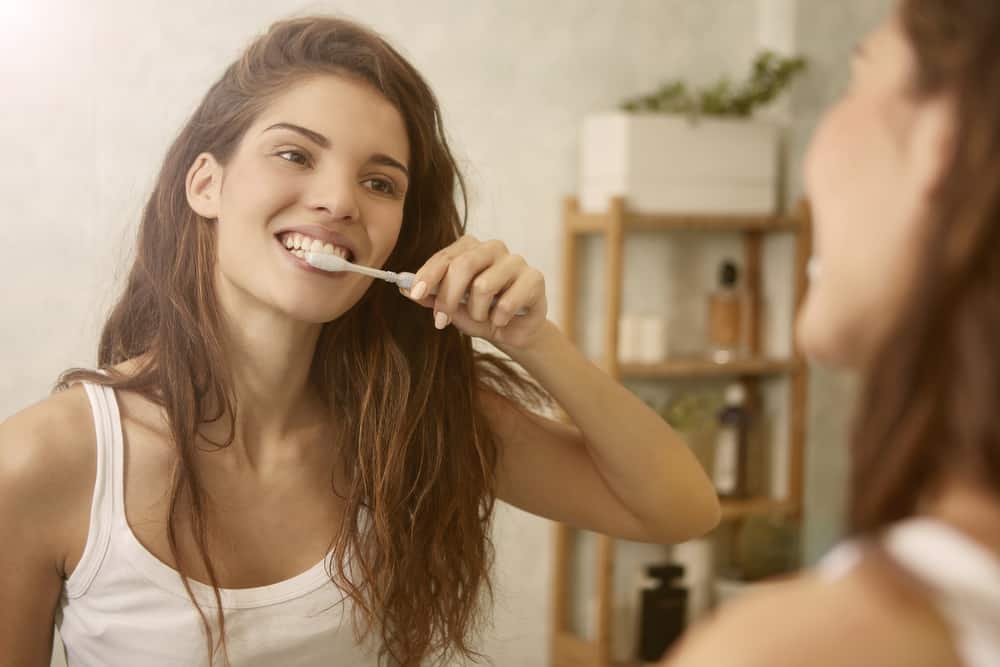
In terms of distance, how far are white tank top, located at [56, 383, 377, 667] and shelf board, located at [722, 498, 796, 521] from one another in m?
1.49

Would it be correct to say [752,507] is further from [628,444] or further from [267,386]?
[267,386]

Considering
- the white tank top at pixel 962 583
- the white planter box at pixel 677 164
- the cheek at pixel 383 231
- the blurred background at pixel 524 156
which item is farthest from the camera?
the white planter box at pixel 677 164

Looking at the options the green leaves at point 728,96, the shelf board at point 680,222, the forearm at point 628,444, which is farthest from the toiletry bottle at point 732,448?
the forearm at point 628,444

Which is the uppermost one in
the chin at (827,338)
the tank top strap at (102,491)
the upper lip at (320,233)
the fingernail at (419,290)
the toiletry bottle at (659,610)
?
the upper lip at (320,233)

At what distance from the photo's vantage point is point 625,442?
1138mm

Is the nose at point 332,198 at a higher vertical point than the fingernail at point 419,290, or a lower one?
higher

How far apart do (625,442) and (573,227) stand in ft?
3.89

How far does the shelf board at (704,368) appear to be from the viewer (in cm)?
224

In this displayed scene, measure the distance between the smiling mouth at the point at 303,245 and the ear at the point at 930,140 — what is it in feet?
2.17

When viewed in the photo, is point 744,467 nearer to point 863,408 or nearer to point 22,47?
point 22,47

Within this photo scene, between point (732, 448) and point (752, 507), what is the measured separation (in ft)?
0.46

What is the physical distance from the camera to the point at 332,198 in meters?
1.01

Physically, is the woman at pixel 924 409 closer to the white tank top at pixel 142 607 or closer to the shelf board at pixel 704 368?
the white tank top at pixel 142 607

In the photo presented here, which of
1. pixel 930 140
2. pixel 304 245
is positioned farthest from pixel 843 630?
pixel 304 245
